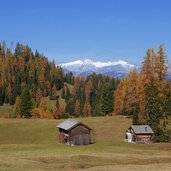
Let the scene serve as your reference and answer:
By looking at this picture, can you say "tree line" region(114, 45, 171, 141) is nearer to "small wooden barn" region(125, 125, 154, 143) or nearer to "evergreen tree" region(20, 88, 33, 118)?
"small wooden barn" region(125, 125, 154, 143)

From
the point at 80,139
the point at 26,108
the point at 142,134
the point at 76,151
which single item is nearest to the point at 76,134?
the point at 80,139

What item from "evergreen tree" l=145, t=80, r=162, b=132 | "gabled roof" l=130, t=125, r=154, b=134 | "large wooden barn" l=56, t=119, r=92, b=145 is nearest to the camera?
"large wooden barn" l=56, t=119, r=92, b=145

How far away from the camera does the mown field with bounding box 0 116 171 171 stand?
4819 cm

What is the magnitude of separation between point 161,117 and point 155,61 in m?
14.3

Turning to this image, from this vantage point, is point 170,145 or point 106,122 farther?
point 106,122

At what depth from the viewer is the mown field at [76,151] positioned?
48.2 m

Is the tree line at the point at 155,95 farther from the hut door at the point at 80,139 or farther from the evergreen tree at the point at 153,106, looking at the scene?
the hut door at the point at 80,139

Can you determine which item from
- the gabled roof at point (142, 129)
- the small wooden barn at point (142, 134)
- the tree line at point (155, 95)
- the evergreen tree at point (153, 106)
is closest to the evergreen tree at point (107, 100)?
the tree line at point (155, 95)

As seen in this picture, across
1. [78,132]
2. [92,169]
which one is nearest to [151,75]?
[78,132]

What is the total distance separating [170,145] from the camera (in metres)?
77.2

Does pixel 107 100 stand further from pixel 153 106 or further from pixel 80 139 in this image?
pixel 80 139

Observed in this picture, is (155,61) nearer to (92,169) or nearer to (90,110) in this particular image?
(92,169)

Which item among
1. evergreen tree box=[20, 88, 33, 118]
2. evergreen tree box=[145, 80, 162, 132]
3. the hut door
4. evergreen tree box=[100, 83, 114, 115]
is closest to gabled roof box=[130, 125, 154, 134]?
evergreen tree box=[145, 80, 162, 132]

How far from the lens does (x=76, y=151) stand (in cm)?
6569
